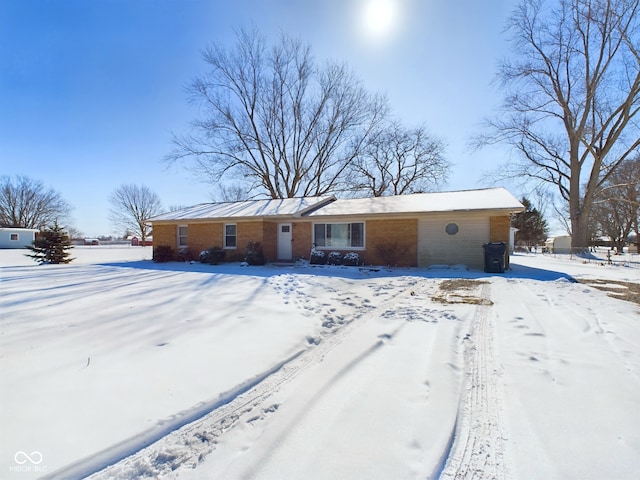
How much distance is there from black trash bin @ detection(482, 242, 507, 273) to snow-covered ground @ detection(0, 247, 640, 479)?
240 inches

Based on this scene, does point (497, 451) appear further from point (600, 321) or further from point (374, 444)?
point (600, 321)

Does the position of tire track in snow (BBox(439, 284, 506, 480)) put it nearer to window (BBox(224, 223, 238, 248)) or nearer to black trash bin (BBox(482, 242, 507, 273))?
black trash bin (BBox(482, 242, 507, 273))

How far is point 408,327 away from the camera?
15.5 feet

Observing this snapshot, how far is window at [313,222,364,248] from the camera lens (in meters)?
14.4

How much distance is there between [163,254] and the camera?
17141 mm

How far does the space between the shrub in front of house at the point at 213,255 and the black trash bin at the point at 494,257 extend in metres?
11.7

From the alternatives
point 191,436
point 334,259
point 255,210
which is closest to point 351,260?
point 334,259

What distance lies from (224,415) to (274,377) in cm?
72

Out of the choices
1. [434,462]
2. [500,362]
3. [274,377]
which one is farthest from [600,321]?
[274,377]

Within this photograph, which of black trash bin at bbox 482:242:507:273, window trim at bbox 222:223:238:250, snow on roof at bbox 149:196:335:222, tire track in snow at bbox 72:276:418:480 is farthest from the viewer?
window trim at bbox 222:223:238:250

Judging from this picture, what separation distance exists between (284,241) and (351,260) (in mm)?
4001

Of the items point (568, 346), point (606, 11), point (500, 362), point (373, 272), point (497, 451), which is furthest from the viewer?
point (606, 11)

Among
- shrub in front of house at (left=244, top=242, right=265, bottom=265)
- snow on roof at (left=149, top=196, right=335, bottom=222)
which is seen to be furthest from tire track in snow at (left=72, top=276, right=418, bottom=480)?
snow on roof at (left=149, top=196, right=335, bottom=222)

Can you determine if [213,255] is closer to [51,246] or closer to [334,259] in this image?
[334,259]
